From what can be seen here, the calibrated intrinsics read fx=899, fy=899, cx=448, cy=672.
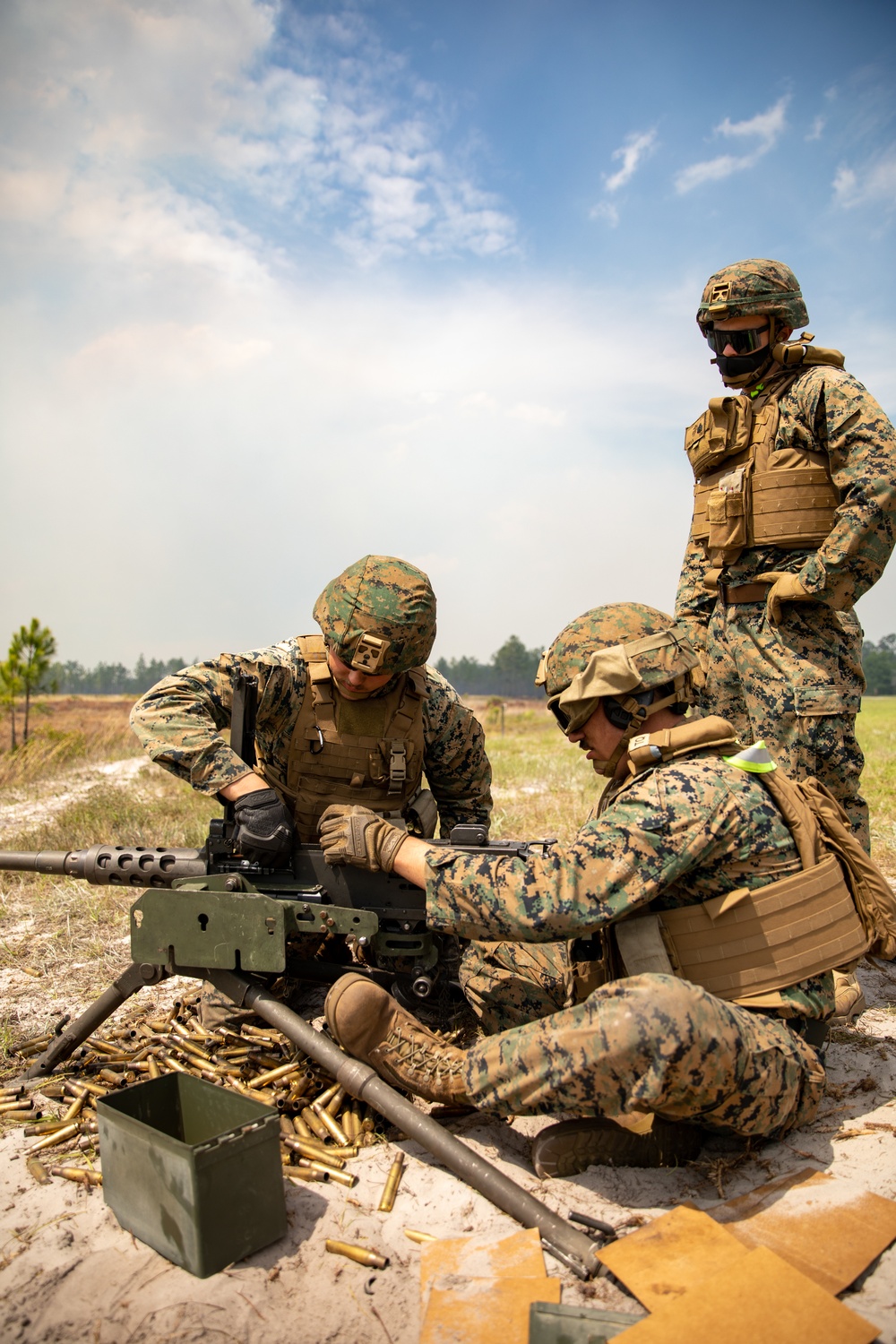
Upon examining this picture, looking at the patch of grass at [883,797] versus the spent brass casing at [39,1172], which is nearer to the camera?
the spent brass casing at [39,1172]

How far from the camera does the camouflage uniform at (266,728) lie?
4.38 meters

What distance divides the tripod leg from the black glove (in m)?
0.62

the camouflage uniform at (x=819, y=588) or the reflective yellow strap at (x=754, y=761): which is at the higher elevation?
the camouflage uniform at (x=819, y=588)

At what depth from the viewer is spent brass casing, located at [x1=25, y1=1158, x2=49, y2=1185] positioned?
10.3 ft

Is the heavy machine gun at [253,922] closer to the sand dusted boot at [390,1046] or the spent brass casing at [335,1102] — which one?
the sand dusted boot at [390,1046]

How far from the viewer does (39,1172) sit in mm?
3184

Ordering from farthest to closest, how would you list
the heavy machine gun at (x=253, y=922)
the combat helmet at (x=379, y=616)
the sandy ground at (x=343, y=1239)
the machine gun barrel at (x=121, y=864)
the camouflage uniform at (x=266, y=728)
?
the combat helmet at (x=379, y=616) < the camouflage uniform at (x=266, y=728) < the machine gun barrel at (x=121, y=864) < the heavy machine gun at (x=253, y=922) < the sandy ground at (x=343, y=1239)

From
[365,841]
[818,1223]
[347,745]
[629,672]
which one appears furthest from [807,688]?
[818,1223]

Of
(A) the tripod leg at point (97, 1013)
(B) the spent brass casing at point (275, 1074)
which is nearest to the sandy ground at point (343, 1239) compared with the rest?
(A) the tripod leg at point (97, 1013)

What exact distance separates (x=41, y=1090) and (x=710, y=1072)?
282 centimetres

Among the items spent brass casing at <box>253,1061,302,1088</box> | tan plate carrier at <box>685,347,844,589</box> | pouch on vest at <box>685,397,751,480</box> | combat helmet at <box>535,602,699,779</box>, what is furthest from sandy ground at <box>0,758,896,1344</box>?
pouch on vest at <box>685,397,751,480</box>

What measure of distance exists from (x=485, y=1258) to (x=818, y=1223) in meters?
1.01

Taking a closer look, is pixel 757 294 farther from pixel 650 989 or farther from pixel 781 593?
pixel 650 989

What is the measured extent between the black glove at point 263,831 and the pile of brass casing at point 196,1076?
909mm
